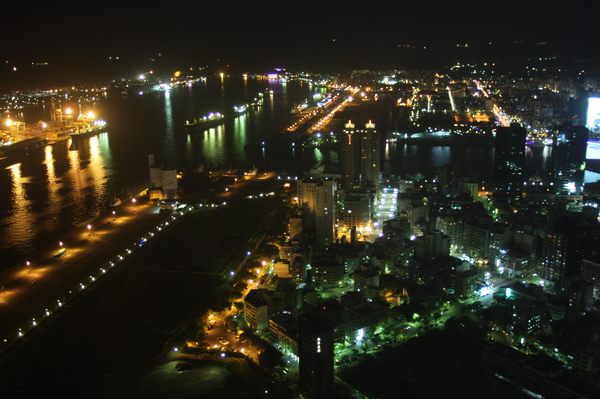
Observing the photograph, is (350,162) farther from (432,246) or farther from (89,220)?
(89,220)

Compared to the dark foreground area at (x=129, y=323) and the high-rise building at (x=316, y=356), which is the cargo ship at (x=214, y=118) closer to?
the dark foreground area at (x=129, y=323)

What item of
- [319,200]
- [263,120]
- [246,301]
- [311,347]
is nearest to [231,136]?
[263,120]

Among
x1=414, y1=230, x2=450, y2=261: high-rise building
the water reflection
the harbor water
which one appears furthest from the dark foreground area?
x1=414, y1=230, x2=450, y2=261: high-rise building

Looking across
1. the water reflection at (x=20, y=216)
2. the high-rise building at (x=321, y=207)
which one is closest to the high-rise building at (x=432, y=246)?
the high-rise building at (x=321, y=207)

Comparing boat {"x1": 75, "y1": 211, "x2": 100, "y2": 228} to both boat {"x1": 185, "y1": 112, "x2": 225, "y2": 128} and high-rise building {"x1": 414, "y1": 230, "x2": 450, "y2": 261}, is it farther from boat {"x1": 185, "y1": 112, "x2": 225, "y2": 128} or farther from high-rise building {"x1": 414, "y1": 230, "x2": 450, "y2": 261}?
boat {"x1": 185, "y1": 112, "x2": 225, "y2": 128}

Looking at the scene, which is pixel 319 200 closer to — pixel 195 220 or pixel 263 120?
pixel 195 220
